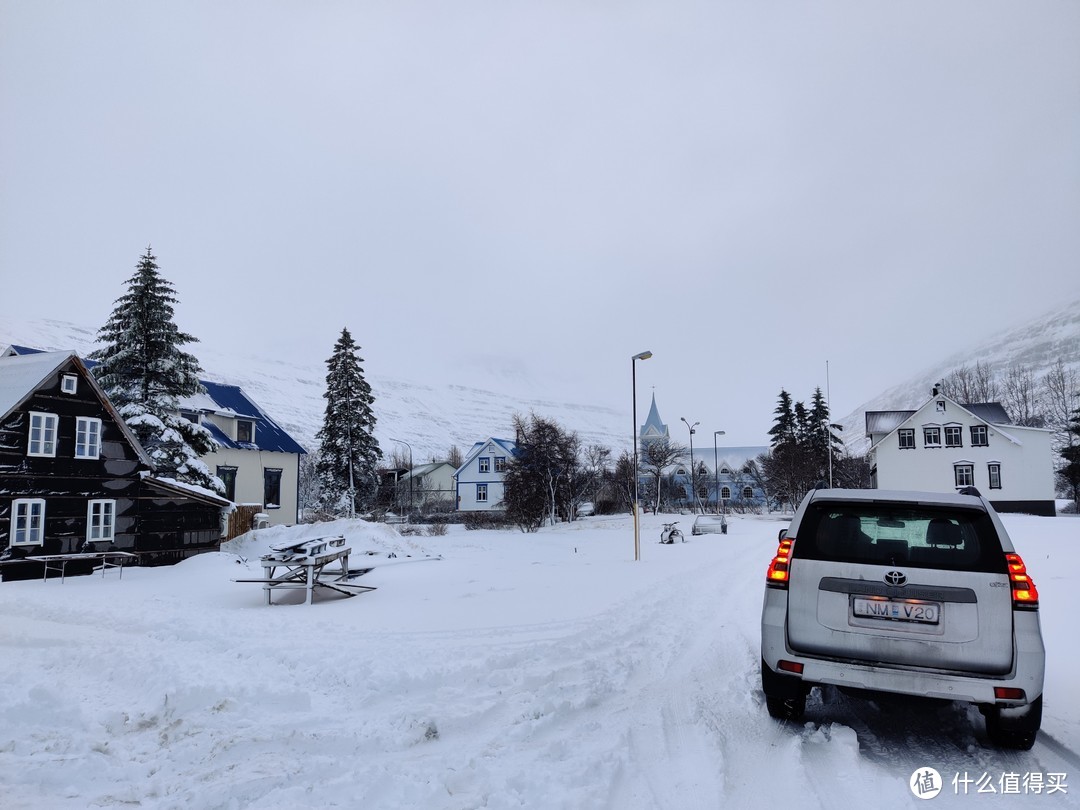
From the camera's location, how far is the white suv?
14.7 feet

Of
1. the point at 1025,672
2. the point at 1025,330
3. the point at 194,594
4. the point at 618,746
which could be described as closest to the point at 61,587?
the point at 194,594

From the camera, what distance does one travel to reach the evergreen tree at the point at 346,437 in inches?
1682

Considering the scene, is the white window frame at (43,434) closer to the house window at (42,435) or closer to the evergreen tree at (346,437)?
the house window at (42,435)

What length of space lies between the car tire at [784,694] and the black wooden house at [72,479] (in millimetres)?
20234

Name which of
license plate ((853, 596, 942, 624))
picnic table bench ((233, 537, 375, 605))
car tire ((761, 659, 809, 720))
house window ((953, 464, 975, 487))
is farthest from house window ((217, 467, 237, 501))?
house window ((953, 464, 975, 487))

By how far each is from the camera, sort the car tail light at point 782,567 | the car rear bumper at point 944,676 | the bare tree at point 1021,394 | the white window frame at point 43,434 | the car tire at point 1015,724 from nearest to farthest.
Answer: the car rear bumper at point 944,676 < the car tire at point 1015,724 < the car tail light at point 782,567 < the white window frame at point 43,434 < the bare tree at point 1021,394

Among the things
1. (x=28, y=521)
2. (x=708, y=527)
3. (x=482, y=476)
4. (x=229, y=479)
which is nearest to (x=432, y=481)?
(x=482, y=476)

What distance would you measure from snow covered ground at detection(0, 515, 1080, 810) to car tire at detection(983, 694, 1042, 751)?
106 millimetres

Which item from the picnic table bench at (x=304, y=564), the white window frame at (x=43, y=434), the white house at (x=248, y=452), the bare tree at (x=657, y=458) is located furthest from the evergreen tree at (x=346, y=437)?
the picnic table bench at (x=304, y=564)

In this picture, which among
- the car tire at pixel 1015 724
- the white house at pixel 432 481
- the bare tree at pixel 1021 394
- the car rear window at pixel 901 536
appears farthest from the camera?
the white house at pixel 432 481

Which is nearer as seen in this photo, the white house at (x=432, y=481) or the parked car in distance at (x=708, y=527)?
the parked car in distance at (x=708, y=527)

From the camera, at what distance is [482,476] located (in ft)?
202

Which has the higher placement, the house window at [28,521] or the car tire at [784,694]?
the house window at [28,521]

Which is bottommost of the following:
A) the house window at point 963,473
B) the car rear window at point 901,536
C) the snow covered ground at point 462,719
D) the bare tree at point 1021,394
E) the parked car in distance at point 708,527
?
the parked car in distance at point 708,527
